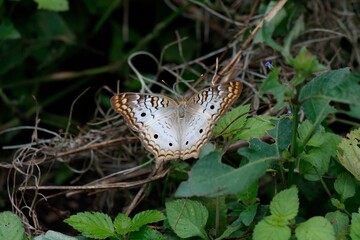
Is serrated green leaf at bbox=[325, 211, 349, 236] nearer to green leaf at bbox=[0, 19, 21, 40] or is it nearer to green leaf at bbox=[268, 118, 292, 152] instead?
green leaf at bbox=[268, 118, 292, 152]

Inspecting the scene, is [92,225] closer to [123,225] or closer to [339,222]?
[123,225]

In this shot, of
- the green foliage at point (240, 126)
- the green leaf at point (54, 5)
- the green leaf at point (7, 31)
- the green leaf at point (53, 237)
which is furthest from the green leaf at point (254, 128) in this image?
the green leaf at point (7, 31)

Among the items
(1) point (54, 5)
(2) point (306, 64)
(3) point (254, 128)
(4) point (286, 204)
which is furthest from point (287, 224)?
(1) point (54, 5)

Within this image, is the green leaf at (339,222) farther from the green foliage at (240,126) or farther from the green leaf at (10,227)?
the green leaf at (10,227)

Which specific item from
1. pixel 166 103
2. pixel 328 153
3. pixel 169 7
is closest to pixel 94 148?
pixel 166 103

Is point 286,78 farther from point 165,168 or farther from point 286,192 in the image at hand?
point 286,192
